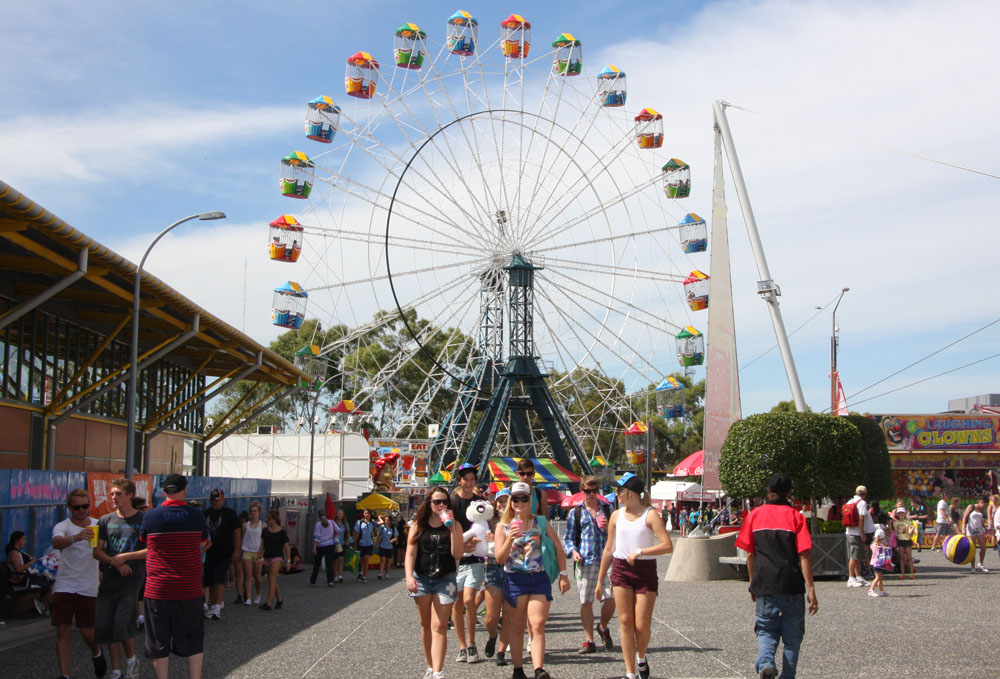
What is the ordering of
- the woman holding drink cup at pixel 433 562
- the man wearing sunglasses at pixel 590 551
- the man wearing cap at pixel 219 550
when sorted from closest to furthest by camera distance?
the woman holding drink cup at pixel 433 562, the man wearing sunglasses at pixel 590 551, the man wearing cap at pixel 219 550

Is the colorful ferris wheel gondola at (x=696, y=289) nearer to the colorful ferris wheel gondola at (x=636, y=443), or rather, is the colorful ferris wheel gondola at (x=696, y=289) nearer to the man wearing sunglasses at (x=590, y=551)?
the colorful ferris wheel gondola at (x=636, y=443)

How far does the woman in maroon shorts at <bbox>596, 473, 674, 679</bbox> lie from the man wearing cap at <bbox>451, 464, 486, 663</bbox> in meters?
1.58

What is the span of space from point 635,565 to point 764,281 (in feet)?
51.0

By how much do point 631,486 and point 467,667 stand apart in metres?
2.41

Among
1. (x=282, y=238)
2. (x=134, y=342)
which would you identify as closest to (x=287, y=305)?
(x=282, y=238)

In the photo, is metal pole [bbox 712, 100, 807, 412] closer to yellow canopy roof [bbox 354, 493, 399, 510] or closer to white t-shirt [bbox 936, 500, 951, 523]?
white t-shirt [bbox 936, 500, 951, 523]

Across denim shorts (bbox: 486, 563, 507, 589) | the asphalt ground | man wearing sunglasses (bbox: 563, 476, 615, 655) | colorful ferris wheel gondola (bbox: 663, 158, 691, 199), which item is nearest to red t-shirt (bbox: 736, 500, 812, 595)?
the asphalt ground

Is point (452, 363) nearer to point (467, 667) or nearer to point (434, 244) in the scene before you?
point (434, 244)

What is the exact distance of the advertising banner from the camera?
4203 centimetres

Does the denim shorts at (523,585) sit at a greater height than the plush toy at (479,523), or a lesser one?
lesser

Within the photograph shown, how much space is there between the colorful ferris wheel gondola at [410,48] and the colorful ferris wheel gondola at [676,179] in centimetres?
1035

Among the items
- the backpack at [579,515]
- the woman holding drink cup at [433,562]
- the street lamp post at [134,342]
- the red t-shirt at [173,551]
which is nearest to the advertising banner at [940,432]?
the street lamp post at [134,342]

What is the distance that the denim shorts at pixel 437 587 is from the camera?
28.8 ft

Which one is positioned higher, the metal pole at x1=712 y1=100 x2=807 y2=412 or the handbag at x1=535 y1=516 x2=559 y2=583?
the metal pole at x1=712 y1=100 x2=807 y2=412
